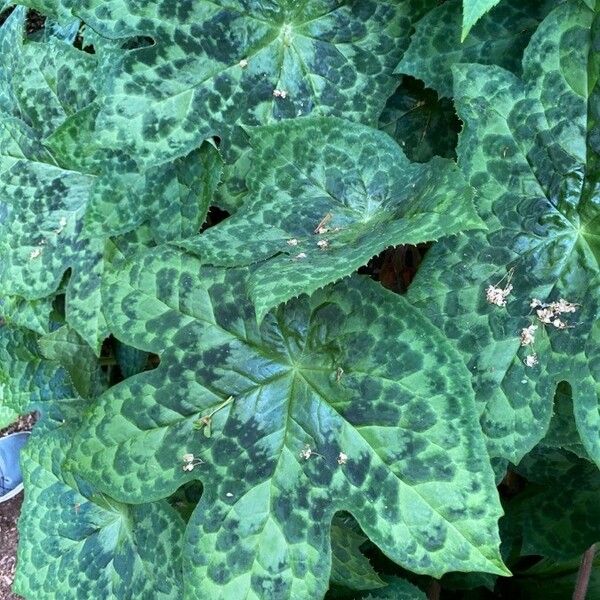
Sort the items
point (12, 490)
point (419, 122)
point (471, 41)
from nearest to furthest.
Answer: point (471, 41), point (419, 122), point (12, 490)

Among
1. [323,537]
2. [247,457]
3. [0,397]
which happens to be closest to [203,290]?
[247,457]

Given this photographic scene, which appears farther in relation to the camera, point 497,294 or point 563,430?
point 563,430

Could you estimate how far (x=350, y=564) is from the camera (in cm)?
104

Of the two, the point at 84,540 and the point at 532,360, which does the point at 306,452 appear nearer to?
the point at 532,360

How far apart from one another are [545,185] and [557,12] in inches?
7.0

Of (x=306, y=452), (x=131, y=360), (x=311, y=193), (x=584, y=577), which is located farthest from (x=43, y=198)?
(x=584, y=577)

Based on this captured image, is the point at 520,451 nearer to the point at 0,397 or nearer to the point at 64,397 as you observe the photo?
the point at 64,397

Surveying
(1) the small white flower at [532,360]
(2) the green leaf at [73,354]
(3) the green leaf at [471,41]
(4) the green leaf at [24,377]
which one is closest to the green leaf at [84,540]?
(2) the green leaf at [73,354]

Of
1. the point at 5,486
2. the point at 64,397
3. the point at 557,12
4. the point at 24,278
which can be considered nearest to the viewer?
the point at 557,12

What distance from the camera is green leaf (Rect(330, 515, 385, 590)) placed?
1023 mm

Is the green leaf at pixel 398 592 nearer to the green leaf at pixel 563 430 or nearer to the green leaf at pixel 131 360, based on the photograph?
the green leaf at pixel 563 430

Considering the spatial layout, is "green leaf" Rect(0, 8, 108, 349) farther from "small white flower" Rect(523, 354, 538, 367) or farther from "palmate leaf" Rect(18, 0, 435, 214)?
"small white flower" Rect(523, 354, 538, 367)

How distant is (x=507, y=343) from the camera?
78 cm

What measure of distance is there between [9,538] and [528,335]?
1.63 metres
